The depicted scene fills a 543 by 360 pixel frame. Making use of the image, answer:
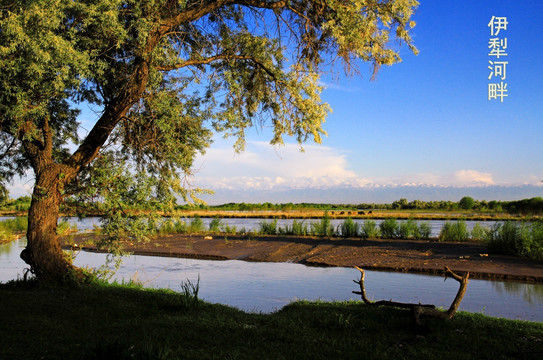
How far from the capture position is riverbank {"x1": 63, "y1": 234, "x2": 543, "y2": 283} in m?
13.9

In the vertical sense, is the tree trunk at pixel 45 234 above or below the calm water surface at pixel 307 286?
above

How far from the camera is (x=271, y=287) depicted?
11703 millimetres

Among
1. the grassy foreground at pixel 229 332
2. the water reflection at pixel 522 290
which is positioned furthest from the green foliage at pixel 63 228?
the water reflection at pixel 522 290

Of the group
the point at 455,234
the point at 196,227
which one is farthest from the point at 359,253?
the point at 196,227

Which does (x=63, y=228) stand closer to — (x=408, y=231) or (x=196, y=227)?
(x=408, y=231)

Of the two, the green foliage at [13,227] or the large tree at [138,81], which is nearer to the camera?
the large tree at [138,81]

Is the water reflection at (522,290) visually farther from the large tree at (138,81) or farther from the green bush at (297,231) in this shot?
the green bush at (297,231)

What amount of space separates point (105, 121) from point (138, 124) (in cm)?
118

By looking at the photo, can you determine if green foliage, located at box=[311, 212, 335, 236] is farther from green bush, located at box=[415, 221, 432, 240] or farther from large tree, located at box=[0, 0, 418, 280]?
large tree, located at box=[0, 0, 418, 280]

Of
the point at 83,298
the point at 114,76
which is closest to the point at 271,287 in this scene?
the point at 83,298

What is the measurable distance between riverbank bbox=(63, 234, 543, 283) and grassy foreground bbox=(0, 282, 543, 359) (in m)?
4.23

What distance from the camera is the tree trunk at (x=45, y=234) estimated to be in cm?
883

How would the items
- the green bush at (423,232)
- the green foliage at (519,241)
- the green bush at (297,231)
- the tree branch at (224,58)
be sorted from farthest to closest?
the green bush at (297,231) < the green bush at (423,232) < the green foliage at (519,241) < the tree branch at (224,58)

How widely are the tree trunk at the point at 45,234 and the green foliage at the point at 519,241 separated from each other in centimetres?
1396
